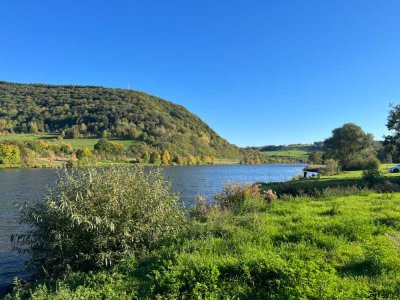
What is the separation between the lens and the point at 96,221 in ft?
32.2

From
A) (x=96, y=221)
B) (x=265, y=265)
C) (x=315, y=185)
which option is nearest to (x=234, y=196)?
(x=96, y=221)

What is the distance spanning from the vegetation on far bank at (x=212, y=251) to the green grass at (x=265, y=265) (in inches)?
0.9

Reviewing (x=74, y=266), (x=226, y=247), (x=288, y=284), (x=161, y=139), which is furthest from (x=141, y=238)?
(x=161, y=139)

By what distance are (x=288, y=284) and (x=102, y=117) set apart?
192 metres

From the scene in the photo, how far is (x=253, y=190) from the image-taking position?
18.2m

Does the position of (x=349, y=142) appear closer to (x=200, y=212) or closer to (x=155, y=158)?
(x=200, y=212)

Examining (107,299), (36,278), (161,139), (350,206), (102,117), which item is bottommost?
(36,278)

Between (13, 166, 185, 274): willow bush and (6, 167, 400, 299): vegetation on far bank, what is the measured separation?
0.04m

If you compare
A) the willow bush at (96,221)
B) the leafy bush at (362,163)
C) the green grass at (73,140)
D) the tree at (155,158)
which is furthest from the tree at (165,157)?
the willow bush at (96,221)

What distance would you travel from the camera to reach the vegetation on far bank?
7.23 m

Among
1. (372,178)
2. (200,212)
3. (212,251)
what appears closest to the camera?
(212,251)

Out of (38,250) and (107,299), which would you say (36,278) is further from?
(107,299)

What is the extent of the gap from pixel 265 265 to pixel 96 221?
4915 millimetres

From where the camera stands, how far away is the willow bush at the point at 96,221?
33.6 ft
